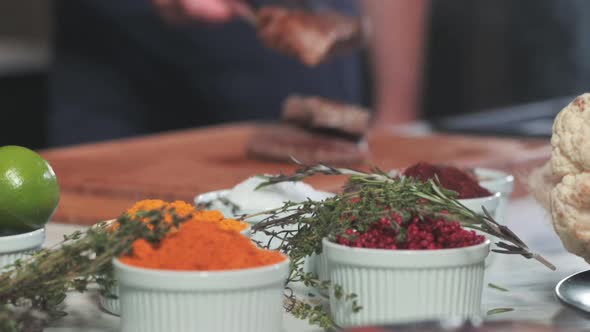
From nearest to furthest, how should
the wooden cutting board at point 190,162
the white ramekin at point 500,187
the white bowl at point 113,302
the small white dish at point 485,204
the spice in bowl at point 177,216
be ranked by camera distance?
1. the spice in bowl at point 177,216
2. the white bowl at point 113,302
3. the small white dish at point 485,204
4. the white ramekin at point 500,187
5. the wooden cutting board at point 190,162

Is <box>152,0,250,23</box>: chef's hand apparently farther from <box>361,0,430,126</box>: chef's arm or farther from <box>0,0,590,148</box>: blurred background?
<box>0,0,590,148</box>: blurred background

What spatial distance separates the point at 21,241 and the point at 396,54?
3.28 metres

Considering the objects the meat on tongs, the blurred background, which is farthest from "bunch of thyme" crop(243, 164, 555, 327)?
the blurred background

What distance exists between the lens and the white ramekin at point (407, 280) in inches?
46.9

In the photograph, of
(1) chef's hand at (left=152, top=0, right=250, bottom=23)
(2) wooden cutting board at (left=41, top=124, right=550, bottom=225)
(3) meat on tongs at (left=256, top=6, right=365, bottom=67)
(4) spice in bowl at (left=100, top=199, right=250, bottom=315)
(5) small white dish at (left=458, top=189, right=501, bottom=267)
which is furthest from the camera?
(1) chef's hand at (left=152, top=0, right=250, bottom=23)

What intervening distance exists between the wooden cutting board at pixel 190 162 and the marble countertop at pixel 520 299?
43 cm

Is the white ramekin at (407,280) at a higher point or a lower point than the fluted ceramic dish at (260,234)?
higher

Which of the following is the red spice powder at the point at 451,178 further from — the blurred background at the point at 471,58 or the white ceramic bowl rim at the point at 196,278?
the blurred background at the point at 471,58

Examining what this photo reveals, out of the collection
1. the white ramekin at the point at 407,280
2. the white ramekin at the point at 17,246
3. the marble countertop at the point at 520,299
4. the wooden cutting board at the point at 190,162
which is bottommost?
the wooden cutting board at the point at 190,162

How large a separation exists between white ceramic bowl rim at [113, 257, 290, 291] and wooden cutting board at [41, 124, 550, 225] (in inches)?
43.8

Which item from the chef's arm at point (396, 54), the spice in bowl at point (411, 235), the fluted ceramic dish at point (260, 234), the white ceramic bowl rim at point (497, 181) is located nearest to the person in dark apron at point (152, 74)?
the chef's arm at point (396, 54)

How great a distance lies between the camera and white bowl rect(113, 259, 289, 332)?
1104mm

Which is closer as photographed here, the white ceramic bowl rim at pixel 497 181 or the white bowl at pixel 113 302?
the white bowl at pixel 113 302

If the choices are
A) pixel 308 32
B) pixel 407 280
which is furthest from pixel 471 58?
pixel 407 280
